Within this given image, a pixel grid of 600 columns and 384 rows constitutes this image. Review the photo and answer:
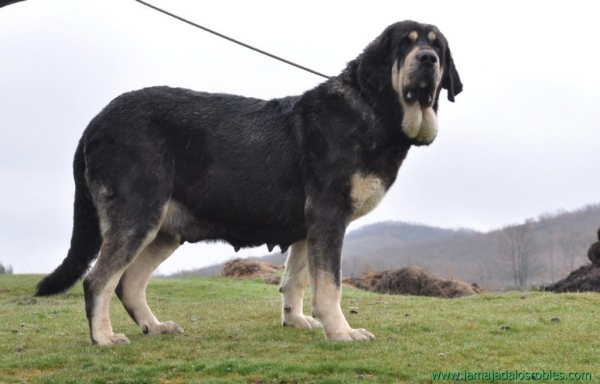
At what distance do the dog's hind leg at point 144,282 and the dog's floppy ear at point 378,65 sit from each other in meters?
2.63

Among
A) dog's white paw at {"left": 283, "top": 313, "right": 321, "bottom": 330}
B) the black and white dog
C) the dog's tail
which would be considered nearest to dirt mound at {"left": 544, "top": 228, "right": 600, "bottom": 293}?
dog's white paw at {"left": 283, "top": 313, "right": 321, "bottom": 330}

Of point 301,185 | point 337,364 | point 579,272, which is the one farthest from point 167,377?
point 579,272

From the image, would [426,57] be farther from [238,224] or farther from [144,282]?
[144,282]

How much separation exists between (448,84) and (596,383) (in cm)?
344

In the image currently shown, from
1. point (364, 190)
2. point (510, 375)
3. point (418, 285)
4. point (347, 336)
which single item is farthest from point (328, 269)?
point (418, 285)

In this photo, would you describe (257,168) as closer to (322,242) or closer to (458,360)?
(322,242)

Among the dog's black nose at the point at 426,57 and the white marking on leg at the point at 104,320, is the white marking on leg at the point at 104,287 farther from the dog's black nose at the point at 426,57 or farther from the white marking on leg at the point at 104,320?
the dog's black nose at the point at 426,57

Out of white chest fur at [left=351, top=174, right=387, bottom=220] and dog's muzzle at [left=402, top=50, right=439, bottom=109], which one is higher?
dog's muzzle at [left=402, top=50, right=439, bottom=109]

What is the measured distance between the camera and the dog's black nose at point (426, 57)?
7602 mm

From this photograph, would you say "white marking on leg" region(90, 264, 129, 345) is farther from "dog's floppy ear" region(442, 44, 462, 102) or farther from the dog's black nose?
"dog's floppy ear" region(442, 44, 462, 102)

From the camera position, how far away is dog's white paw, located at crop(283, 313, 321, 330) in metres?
8.80

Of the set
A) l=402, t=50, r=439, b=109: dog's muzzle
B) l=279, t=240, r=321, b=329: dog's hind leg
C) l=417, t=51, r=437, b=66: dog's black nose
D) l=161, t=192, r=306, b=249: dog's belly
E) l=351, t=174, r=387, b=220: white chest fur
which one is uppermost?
l=417, t=51, r=437, b=66: dog's black nose

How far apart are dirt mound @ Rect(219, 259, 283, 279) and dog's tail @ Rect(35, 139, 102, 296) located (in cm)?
1406

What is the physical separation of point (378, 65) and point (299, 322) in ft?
9.62
